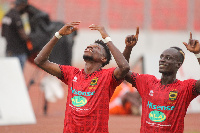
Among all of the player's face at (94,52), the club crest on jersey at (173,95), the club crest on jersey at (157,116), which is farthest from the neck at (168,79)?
the player's face at (94,52)

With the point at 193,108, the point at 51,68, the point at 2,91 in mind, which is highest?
the point at 51,68

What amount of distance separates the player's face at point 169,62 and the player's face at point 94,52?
2.36 ft

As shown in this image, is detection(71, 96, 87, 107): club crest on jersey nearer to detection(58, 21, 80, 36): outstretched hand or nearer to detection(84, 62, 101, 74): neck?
detection(84, 62, 101, 74): neck

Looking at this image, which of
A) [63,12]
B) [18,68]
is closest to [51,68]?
[18,68]

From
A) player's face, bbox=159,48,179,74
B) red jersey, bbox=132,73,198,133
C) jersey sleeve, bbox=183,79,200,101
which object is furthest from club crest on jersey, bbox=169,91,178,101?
player's face, bbox=159,48,179,74

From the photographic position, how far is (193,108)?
39.7ft

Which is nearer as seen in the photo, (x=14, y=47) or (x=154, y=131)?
(x=154, y=131)

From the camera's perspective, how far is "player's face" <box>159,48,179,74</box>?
581 cm

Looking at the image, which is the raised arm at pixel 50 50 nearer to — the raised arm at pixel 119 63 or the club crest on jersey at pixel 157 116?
the raised arm at pixel 119 63

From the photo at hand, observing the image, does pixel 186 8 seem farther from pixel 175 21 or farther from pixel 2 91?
pixel 2 91

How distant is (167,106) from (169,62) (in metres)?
0.53

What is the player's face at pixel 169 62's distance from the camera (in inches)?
229

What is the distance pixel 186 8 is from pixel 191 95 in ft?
55.9

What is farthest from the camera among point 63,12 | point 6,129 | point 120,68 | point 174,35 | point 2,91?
point 174,35
